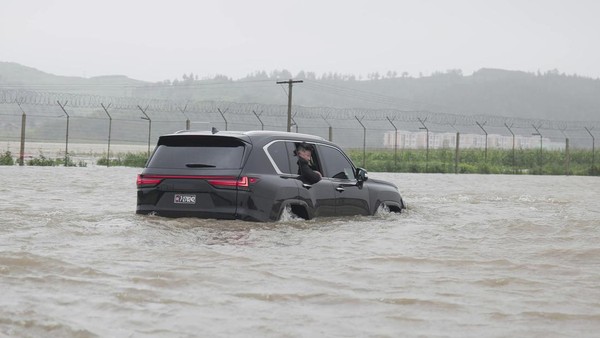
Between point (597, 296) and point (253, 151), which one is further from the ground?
point (253, 151)

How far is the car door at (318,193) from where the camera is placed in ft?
38.1

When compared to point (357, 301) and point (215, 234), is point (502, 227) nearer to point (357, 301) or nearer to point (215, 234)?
point (215, 234)

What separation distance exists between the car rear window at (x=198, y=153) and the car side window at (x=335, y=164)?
1.75 meters

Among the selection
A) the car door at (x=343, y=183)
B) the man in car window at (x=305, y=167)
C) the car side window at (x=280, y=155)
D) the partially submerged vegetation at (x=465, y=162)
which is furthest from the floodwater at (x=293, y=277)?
the partially submerged vegetation at (x=465, y=162)

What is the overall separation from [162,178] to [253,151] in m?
1.15

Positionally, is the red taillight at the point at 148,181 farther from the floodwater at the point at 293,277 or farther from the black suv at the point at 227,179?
the floodwater at the point at 293,277

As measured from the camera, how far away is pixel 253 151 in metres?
11.0

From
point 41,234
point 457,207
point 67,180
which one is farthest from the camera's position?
point 67,180

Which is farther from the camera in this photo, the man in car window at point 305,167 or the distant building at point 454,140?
the distant building at point 454,140

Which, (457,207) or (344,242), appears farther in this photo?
(457,207)

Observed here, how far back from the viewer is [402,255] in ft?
31.4

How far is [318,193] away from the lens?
39.3ft

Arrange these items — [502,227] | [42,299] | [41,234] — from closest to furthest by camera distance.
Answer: [42,299]
[41,234]
[502,227]

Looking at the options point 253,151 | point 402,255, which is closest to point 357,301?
point 402,255
